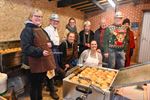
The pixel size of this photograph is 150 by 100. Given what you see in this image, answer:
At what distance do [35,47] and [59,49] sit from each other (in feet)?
4.06

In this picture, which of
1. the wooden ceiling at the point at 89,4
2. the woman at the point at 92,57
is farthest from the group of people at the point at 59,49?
the wooden ceiling at the point at 89,4

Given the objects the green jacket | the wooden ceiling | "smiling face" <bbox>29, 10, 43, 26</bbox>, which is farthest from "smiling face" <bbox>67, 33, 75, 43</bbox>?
the wooden ceiling

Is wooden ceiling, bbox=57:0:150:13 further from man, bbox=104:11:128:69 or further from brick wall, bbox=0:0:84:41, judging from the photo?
man, bbox=104:11:128:69

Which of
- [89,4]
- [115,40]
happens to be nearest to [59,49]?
[115,40]

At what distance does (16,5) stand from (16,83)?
60.4 inches

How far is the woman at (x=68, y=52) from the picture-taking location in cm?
328

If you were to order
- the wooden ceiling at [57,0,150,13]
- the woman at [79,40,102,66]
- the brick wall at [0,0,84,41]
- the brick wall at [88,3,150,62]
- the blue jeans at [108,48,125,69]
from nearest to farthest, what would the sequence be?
the woman at [79,40,102,66]
the brick wall at [0,0,84,41]
the blue jeans at [108,48,125,69]
the wooden ceiling at [57,0,150,13]
the brick wall at [88,3,150,62]

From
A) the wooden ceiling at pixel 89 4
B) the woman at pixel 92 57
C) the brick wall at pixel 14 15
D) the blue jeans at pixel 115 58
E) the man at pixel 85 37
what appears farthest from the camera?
the wooden ceiling at pixel 89 4

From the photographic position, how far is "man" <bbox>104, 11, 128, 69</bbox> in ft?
10.5

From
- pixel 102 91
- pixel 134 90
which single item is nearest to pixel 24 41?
pixel 102 91

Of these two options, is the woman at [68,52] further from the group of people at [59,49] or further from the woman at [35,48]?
the woman at [35,48]

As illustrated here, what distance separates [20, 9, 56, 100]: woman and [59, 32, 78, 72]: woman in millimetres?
978

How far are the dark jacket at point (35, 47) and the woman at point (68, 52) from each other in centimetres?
102

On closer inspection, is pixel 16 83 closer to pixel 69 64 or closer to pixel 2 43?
pixel 2 43
